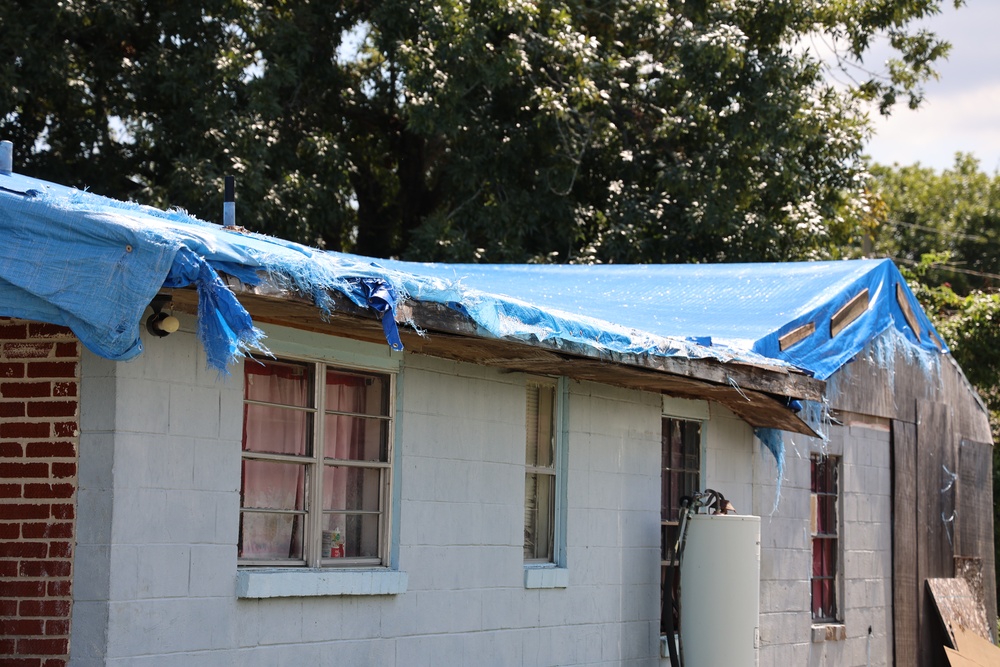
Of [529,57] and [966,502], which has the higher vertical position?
[529,57]

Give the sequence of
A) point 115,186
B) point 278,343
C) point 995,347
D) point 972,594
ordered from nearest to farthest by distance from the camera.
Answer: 1. point 278,343
2. point 972,594
3. point 115,186
4. point 995,347

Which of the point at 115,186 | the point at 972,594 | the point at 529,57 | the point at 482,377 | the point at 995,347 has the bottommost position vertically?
the point at 972,594

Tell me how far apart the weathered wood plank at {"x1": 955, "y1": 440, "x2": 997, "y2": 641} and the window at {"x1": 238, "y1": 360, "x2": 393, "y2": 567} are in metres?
10.2

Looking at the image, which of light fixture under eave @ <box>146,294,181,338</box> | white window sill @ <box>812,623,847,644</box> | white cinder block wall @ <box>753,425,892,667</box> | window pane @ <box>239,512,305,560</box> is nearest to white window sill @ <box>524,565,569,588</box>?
window pane @ <box>239,512,305,560</box>

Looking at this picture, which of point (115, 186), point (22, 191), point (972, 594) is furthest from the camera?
point (115, 186)

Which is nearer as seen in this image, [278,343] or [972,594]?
[278,343]

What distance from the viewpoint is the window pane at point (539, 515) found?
10.0 metres

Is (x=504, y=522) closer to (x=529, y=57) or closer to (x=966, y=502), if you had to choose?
(x=966, y=502)

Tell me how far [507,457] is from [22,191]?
429cm

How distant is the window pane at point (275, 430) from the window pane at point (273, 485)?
0.09 m

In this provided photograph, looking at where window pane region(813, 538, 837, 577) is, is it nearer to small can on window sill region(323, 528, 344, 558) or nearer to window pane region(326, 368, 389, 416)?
window pane region(326, 368, 389, 416)

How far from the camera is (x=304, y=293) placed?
6.44 meters

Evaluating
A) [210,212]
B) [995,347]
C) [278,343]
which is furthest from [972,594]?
[278,343]

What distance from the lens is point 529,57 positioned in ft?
62.8
